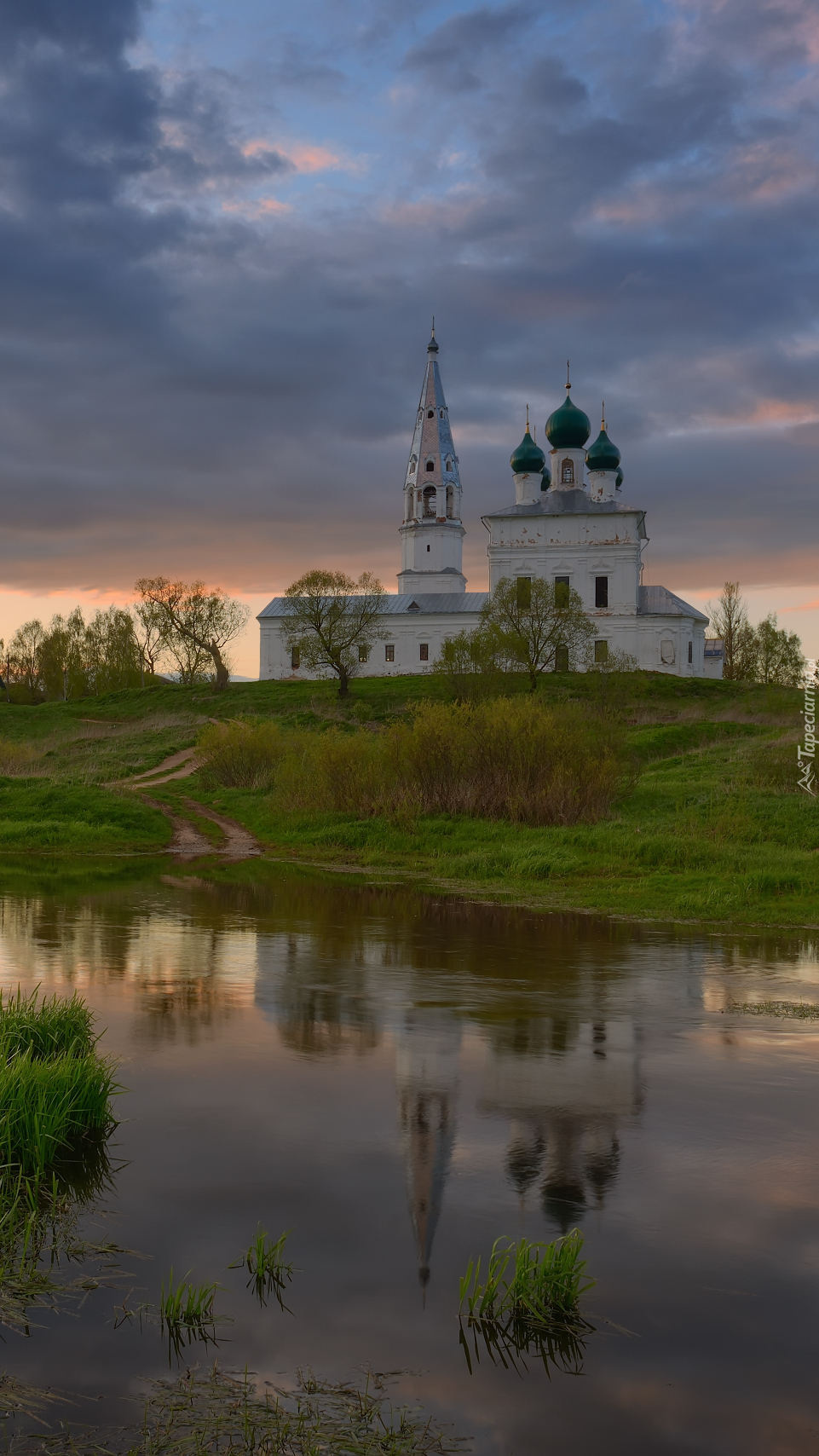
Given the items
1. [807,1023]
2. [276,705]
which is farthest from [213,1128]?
[276,705]

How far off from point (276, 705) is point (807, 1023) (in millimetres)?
46505

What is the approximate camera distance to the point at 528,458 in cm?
6838

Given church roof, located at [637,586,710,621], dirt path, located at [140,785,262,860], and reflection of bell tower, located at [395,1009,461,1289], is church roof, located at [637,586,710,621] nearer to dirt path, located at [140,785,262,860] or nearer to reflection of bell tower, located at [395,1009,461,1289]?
dirt path, located at [140,785,262,860]

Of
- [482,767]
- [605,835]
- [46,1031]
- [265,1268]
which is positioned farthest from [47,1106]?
[482,767]

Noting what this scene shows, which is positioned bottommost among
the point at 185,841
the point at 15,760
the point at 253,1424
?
the point at 253,1424

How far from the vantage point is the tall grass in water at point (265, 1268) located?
14.8ft

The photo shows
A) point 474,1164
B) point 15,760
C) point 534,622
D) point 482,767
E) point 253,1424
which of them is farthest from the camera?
point 534,622

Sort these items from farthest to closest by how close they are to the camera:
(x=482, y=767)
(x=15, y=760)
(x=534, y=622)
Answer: (x=534, y=622) < (x=15, y=760) < (x=482, y=767)

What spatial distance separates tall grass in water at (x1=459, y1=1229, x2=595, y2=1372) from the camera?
4.14 m

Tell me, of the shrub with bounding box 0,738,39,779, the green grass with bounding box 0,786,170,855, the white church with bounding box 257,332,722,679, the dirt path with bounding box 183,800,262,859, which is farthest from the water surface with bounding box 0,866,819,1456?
the white church with bounding box 257,332,722,679

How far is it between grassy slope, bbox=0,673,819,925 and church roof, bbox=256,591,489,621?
3013cm

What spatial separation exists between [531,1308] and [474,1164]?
1475 mm

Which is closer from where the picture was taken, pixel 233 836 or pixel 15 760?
pixel 233 836

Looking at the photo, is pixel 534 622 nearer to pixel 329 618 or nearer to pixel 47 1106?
pixel 329 618
